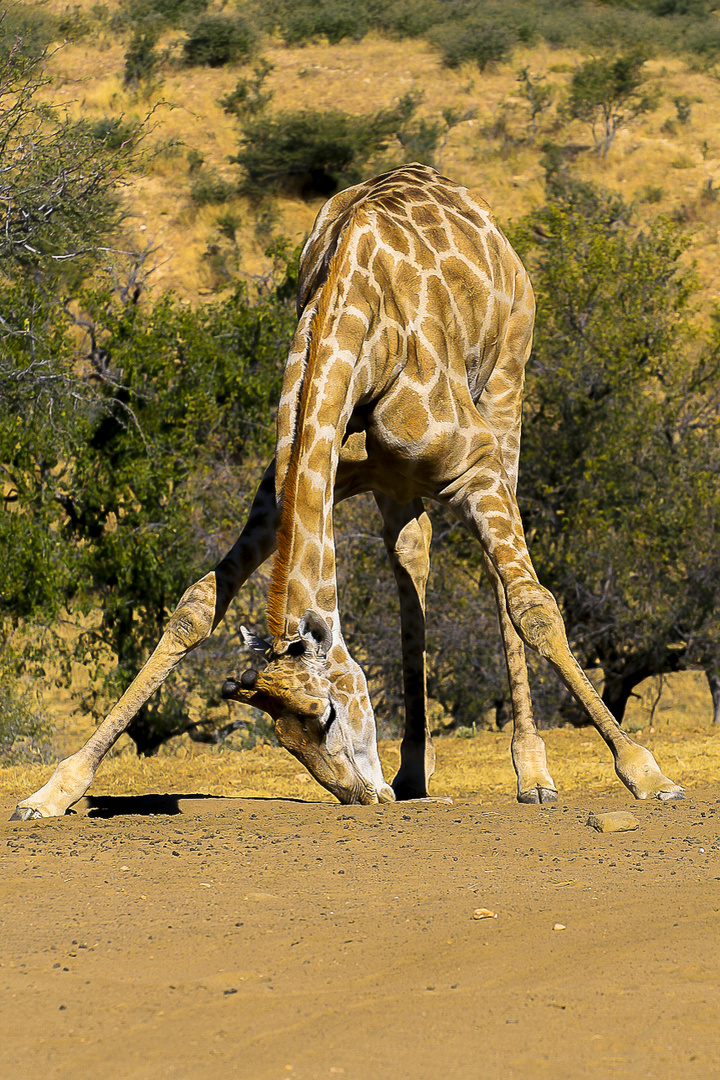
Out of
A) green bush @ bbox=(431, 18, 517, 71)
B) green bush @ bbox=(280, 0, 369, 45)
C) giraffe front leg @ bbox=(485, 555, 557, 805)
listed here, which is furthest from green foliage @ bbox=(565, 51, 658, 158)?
giraffe front leg @ bbox=(485, 555, 557, 805)

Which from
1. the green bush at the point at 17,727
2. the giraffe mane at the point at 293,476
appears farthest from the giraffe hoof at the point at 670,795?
the green bush at the point at 17,727

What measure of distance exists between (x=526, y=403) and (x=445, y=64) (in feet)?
86.5

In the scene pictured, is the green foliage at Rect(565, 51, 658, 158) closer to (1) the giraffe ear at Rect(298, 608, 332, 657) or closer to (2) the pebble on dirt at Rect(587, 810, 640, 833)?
(1) the giraffe ear at Rect(298, 608, 332, 657)

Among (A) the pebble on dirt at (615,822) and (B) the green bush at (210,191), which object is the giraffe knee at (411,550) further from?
(B) the green bush at (210,191)

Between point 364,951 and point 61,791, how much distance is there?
293cm

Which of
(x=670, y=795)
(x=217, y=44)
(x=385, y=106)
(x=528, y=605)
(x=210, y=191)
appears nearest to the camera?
(x=670, y=795)

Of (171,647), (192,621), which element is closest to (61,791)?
(171,647)

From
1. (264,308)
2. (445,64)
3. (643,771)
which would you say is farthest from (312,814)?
(445,64)

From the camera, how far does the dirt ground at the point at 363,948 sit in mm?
2572

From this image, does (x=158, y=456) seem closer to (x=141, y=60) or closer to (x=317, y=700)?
(x=317, y=700)

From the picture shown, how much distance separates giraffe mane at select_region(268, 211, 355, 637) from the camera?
17.0 ft

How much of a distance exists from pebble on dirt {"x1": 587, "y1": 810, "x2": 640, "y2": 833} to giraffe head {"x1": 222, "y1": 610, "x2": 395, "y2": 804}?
102cm

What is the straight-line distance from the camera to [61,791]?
579 cm

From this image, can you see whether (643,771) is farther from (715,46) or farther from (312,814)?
(715,46)
